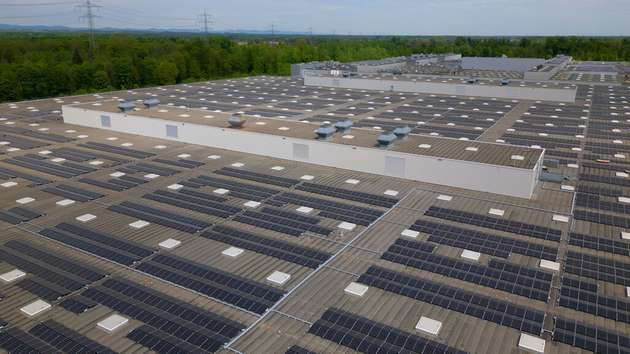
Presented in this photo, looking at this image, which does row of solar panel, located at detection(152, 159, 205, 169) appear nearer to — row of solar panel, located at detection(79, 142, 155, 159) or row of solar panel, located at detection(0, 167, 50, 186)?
row of solar panel, located at detection(79, 142, 155, 159)

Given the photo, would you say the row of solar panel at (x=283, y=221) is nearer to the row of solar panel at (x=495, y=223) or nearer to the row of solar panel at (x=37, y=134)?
the row of solar panel at (x=495, y=223)

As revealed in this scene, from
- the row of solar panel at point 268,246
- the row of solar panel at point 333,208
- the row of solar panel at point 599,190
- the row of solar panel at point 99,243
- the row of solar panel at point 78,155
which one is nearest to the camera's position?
the row of solar panel at point 268,246

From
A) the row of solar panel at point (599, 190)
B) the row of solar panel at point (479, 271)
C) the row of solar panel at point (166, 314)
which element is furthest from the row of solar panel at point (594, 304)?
the row of solar panel at point (599, 190)

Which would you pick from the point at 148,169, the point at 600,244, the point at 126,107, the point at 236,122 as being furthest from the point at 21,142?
the point at 600,244

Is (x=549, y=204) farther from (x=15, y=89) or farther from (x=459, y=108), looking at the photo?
(x=15, y=89)

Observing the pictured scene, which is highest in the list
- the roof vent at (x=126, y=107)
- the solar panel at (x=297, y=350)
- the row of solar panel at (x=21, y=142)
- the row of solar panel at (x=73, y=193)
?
the roof vent at (x=126, y=107)

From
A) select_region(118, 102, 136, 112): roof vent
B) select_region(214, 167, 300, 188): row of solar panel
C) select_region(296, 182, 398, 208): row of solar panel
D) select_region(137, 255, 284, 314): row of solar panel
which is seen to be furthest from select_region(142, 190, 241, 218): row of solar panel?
select_region(118, 102, 136, 112): roof vent

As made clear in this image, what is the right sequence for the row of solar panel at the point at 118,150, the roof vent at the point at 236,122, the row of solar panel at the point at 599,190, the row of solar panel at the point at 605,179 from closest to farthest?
the row of solar panel at the point at 599,190 → the row of solar panel at the point at 605,179 → the row of solar panel at the point at 118,150 → the roof vent at the point at 236,122

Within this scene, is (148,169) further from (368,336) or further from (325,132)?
(368,336)
